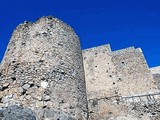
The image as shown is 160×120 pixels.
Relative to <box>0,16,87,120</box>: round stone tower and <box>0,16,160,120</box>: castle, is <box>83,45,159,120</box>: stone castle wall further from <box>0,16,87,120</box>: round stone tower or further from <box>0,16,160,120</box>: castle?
<box>0,16,87,120</box>: round stone tower

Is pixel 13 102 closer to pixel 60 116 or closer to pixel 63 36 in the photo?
pixel 60 116

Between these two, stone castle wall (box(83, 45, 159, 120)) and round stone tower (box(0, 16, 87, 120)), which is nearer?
round stone tower (box(0, 16, 87, 120))

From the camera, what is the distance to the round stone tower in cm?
551

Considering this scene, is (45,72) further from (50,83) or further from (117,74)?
(117,74)

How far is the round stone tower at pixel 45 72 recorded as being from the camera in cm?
551

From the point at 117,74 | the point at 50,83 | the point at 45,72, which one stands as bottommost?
the point at 50,83

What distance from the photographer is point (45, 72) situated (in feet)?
19.9

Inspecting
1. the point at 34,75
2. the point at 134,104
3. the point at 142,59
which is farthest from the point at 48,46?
the point at 142,59

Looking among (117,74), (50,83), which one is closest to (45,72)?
(50,83)

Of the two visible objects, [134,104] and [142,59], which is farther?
[142,59]

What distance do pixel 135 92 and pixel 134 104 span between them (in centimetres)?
695

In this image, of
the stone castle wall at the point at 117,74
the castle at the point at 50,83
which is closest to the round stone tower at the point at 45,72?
the castle at the point at 50,83

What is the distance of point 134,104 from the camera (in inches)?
268

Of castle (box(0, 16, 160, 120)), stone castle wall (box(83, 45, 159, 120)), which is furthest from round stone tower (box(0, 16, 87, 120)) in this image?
stone castle wall (box(83, 45, 159, 120))
